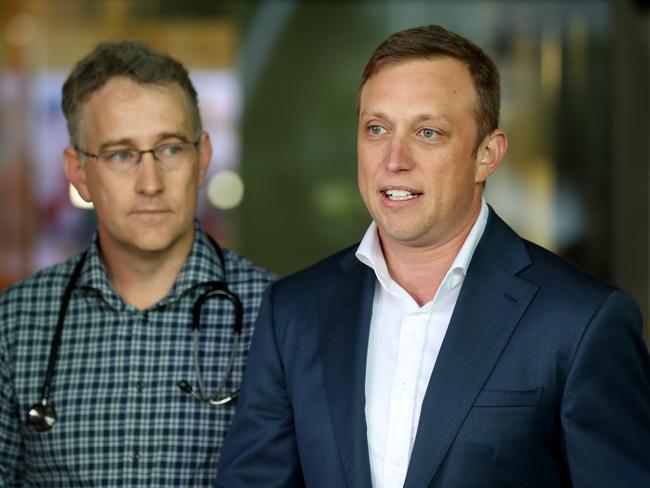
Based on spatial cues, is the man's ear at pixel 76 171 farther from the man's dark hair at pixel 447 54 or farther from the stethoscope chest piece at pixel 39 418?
the man's dark hair at pixel 447 54

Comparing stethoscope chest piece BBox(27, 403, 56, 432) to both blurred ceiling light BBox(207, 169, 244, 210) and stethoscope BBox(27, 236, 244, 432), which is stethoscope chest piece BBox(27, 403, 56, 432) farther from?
blurred ceiling light BBox(207, 169, 244, 210)

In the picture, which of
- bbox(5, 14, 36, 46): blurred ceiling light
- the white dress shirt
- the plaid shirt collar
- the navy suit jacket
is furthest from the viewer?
bbox(5, 14, 36, 46): blurred ceiling light

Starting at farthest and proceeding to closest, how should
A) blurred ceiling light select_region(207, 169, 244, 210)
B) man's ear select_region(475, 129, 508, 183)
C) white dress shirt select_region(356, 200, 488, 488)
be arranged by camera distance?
1. blurred ceiling light select_region(207, 169, 244, 210)
2. man's ear select_region(475, 129, 508, 183)
3. white dress shirt select_region(356, 200, 488, 488)

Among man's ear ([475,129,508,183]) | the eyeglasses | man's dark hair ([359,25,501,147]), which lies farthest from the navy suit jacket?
the eyeglasses

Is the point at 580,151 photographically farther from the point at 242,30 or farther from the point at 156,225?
the point at 156,225

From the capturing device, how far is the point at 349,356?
243 centimetres

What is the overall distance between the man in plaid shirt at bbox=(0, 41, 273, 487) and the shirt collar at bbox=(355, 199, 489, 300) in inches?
20.1

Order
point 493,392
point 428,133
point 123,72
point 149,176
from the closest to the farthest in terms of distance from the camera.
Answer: point 493,392
point 428,133
point 149,176
point 123,72

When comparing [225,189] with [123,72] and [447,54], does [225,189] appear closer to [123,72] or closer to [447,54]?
[123,72]

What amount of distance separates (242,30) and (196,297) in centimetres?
406

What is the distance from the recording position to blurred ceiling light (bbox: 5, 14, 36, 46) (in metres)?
6.79

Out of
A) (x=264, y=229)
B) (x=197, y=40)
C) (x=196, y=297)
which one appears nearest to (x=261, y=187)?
(x=264, y=229)

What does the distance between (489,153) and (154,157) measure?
86 cm

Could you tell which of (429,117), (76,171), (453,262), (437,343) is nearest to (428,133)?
(429,117)
